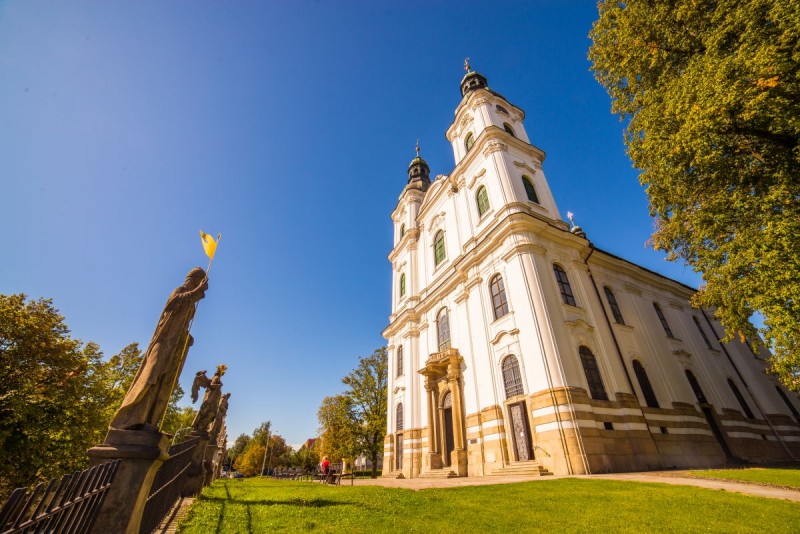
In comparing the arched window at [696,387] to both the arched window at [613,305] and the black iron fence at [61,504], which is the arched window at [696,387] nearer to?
the arched window at [613,305]

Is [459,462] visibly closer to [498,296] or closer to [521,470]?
[521,470]

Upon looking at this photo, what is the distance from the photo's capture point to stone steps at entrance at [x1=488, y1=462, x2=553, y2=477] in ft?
42.4

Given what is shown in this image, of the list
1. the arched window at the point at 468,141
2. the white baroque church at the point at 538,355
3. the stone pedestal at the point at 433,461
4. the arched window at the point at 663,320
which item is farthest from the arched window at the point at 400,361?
the arched window at the point at 663,320

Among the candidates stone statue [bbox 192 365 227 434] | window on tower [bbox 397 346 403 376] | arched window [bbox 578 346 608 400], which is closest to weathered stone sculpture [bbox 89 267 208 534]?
stone statue [bbox 192 365 227 434]

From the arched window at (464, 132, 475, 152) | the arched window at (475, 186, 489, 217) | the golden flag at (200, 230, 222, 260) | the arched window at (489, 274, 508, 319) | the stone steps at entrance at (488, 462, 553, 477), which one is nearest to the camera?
the golden flag at (200, 230, 222, 260)

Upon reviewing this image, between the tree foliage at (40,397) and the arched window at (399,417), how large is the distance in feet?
58.5

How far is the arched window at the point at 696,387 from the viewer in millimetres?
20125

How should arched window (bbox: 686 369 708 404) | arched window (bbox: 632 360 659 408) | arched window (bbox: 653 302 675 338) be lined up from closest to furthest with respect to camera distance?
arched window (bbox: 632 360 659 408)
arched window (bbox: 686 369 708 404)
arched window (bbox: 653 302 675 338)

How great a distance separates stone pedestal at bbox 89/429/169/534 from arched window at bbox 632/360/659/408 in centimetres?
2112

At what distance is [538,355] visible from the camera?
14.9m

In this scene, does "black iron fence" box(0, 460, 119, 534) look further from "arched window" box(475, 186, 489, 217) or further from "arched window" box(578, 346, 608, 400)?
"arched window" box(475, 186, 489, 217)

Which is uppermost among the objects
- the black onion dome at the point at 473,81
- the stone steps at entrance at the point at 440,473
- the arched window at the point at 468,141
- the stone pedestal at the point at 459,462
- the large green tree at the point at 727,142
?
the black onion dome at the point at 473,81

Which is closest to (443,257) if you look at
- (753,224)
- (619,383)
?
(619,383)

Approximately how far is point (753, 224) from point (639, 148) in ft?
14.3
